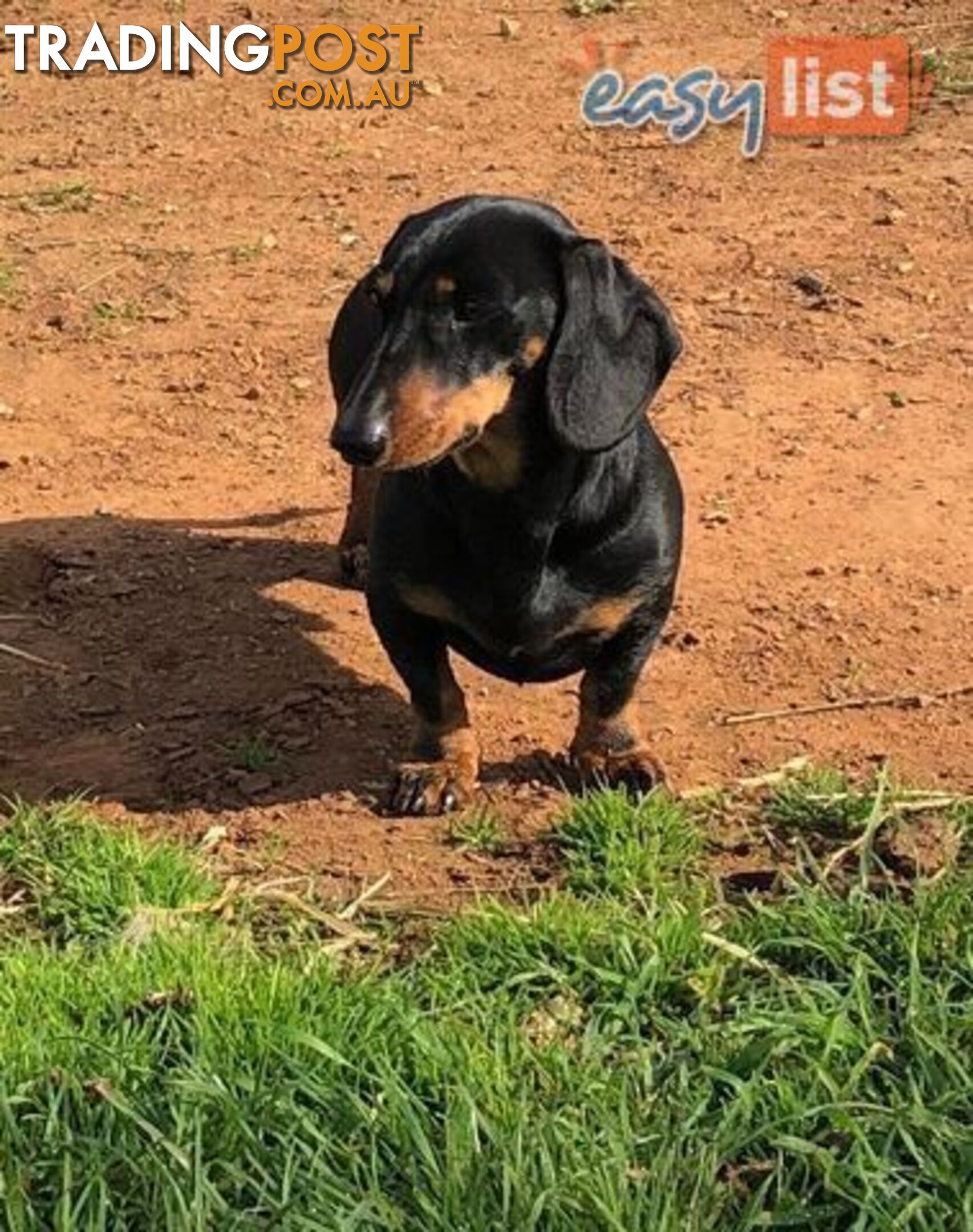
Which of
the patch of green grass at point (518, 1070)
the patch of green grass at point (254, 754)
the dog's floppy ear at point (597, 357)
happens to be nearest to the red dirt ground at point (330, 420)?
the patch of green grass at point (254, 754)

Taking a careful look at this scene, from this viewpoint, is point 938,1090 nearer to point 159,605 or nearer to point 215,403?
point 159,605

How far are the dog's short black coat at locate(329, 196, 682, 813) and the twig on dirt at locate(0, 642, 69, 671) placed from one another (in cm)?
98

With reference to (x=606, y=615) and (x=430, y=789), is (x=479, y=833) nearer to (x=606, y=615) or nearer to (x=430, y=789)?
(x=430, y=789)

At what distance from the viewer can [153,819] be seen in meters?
3.65

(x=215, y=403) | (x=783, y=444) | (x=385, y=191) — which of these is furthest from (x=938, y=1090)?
(x=385, y=191)

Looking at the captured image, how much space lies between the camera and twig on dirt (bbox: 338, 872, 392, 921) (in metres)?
3.21

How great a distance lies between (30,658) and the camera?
4320 millimetres

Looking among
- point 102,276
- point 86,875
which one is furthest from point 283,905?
point 102,276

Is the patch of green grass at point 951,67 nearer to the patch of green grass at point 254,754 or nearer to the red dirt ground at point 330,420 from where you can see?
the red dirt ground at point 330,420

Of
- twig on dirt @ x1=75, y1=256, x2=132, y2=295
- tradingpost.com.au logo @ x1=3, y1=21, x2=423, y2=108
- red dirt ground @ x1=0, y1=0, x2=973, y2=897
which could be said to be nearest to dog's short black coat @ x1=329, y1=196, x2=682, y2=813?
red dirt ground @ x1=0, y1=0, x2=973, y2=897

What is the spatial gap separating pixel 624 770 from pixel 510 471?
661 millimetres

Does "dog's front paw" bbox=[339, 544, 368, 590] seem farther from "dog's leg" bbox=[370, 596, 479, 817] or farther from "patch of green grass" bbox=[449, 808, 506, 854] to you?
"patch of green grass" bbox=[449, 808, 506, 854]

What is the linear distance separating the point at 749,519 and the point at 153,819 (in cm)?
181

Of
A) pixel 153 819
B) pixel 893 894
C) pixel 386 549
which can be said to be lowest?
pixel 153 819
